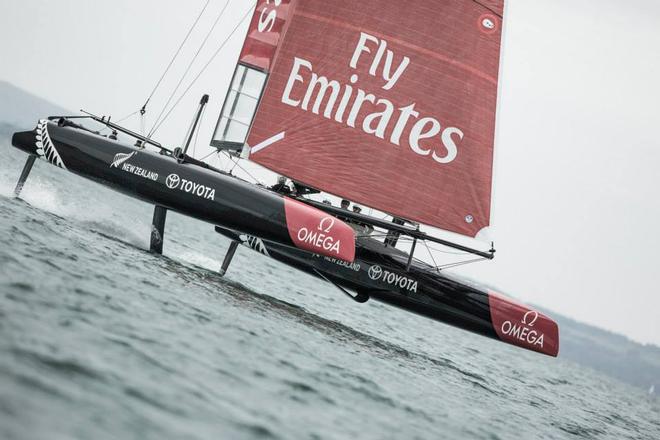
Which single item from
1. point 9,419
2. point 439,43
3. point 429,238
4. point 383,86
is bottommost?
point 9,419

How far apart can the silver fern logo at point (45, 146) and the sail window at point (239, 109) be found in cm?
209

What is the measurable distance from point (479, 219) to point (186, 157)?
149 inches

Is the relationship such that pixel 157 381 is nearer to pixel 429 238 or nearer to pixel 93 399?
pixel 93 399

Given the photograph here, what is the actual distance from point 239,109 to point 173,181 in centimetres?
194

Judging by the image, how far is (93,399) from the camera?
3.90 meters

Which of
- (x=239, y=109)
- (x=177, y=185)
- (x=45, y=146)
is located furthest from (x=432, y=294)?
(x=45, y=146)

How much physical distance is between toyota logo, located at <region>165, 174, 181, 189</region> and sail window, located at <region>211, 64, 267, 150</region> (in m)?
1.49

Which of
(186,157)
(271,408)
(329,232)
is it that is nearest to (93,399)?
(271,408)

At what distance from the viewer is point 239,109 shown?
11.0 metres

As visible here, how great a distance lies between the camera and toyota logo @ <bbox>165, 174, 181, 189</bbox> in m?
9.44

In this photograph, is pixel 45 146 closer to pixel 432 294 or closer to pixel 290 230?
pixel 290 230

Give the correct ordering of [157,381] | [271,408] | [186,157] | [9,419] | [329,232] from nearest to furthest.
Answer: [9,419] → [157,381] → [271,408] → [329,232] → [186,157]

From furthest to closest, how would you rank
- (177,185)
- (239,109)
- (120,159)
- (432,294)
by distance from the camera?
(239,109), (432,294), (120,159), (177,185)

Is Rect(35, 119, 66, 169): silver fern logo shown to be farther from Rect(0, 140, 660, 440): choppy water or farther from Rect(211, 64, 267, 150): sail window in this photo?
Rect(211, 64, 267, 150): sail window
